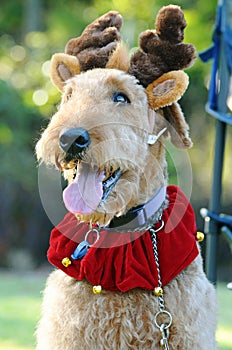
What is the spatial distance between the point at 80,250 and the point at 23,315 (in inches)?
141

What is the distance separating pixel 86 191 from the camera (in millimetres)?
2309

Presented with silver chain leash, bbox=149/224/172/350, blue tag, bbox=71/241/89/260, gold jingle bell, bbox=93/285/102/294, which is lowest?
silver chain leash, bbox=149/224/172/350

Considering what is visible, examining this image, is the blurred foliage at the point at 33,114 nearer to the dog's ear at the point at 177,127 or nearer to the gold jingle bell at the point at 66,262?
the dog's ear at the point at 177,127

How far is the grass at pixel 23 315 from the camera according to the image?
4739mm

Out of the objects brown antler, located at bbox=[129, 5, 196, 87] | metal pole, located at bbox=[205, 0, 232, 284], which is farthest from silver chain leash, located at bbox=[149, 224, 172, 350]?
metal pole, located at bbox=[205, 0, 232, 284]

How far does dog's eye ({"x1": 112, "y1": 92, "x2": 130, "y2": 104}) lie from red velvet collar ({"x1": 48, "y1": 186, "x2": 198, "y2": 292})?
0.46m

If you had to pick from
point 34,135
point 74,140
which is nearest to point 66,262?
point 74,140

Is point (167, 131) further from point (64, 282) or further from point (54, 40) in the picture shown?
point (54, 40)

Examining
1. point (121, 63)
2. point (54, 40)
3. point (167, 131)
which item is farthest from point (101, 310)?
point (54, 40)

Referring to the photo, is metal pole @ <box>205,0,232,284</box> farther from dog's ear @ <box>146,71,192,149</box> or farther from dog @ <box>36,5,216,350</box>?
dog's ear @ <box>146,71,192,149</box>

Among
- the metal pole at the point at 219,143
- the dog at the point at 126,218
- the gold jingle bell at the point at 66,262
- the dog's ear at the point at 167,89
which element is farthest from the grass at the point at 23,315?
the dog's ear at the point at 167,89

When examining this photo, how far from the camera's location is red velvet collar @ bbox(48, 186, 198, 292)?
8.08 ft

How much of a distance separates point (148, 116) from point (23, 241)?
8809mm

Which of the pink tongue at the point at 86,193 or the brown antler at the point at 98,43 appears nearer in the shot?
the pink tongue at the point at 86,193
